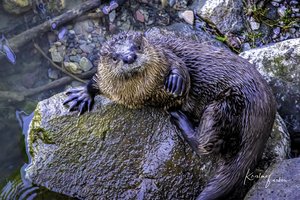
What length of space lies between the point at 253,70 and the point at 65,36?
2.11 metres

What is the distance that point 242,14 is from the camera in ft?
14.6

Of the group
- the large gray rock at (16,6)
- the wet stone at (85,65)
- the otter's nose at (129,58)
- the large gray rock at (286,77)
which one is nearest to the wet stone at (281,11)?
the large gray rock at (286,77)

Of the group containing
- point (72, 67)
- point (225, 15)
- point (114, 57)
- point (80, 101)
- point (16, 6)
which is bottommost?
point (72, 67)

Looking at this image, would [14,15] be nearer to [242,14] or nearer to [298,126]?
[242,14]

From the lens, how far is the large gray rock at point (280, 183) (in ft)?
8.78

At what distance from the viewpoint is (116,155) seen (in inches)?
131

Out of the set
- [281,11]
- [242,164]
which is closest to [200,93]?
[242,164]

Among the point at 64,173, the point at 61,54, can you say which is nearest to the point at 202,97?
the point at 64,173

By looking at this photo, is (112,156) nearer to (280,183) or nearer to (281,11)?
(280,183)

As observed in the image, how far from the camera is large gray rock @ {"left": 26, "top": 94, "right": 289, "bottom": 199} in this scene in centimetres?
321

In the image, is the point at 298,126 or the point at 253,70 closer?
the point at 253,70

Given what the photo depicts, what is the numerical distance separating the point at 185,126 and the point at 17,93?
5.67 feet

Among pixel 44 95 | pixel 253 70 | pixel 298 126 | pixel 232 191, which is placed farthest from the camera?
pixel 44 95

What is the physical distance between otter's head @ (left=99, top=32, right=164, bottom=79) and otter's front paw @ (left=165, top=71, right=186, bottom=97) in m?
0.16
